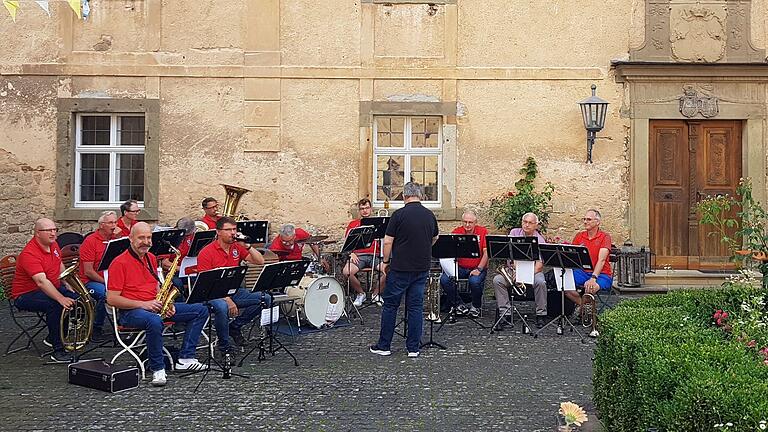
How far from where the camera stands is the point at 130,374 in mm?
6836

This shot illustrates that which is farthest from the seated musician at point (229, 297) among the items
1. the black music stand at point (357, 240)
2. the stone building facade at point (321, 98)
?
the stone building facade at point (321, 98)

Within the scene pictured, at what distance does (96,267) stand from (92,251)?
20 centimetres

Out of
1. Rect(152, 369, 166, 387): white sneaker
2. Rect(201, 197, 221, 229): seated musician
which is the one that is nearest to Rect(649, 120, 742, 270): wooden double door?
Rect(201, 197, 221, 229): seated musician

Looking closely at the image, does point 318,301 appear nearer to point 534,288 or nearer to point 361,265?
point 361,265

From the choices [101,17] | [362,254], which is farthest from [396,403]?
[101,17]

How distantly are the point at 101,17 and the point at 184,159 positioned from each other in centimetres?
267

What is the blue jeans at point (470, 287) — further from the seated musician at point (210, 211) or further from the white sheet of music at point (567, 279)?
the seated musician at point (210, 211)

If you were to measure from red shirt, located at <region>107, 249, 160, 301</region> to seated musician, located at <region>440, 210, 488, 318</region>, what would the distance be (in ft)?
14.1

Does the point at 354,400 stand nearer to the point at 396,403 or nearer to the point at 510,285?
the point at 396,403

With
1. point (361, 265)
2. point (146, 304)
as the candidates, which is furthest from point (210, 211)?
point (146, 304)

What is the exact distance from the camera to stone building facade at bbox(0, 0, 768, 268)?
41.4 ft

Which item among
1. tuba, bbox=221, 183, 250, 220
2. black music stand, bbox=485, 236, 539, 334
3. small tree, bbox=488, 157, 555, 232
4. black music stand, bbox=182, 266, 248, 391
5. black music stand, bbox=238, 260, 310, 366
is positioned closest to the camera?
black music stand, bbox=182, 266, 248, 391

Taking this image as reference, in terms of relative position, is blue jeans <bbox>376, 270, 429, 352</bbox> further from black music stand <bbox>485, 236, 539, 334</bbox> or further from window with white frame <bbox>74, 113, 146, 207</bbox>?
window with white frame <bbox>74, 113, 146, 207</bbox>

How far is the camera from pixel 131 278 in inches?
286
